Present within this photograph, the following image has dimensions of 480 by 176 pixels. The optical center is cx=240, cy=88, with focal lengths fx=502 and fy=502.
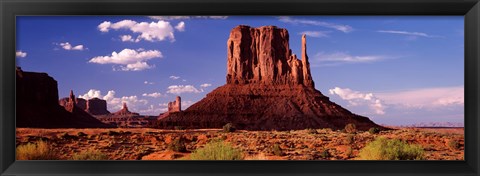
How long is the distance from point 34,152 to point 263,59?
41272 millimetres

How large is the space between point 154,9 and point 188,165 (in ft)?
5.14

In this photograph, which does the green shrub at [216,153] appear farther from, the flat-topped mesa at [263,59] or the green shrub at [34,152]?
the flat-topped mesa at [263,59]

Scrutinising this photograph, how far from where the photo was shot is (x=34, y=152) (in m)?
6.08

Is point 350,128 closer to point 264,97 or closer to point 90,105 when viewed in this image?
point 264,97

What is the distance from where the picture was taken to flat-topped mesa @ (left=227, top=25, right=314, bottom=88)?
135 ft

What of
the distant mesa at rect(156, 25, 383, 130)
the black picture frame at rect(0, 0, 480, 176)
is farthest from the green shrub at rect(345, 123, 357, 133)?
the black picture frame at rect(0, 0, 480, 176)

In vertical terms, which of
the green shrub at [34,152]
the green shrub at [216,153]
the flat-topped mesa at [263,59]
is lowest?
the green shrub at [216,153]

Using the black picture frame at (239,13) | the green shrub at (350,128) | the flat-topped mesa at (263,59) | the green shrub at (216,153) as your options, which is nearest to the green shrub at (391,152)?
the green shrub at (216,153)

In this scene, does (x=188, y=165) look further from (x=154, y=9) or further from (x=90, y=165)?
(x=154, y=9)

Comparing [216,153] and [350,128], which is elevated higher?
[216,153]

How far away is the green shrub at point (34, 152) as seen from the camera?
5485mm

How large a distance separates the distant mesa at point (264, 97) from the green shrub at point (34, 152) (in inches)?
596

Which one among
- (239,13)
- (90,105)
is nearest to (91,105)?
(90,105)

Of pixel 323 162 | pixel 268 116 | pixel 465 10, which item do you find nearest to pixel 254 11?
pixel 323 162
